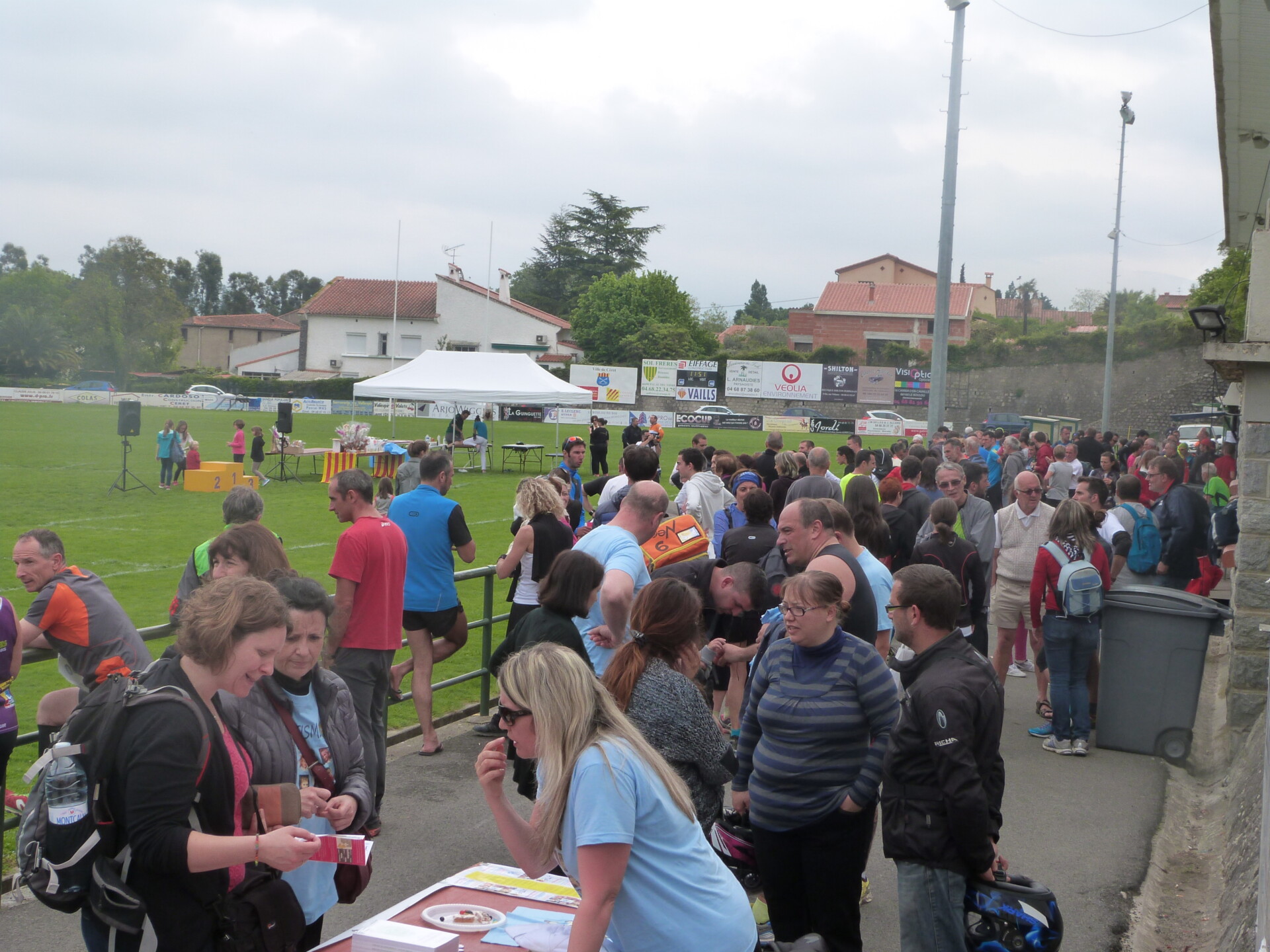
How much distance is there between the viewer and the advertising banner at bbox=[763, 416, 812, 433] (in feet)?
186

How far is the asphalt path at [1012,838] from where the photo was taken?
4691 millimetres

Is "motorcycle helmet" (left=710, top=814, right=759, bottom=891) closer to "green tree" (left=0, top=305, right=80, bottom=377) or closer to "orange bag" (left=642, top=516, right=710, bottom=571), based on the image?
"orange bag" (left=642, top=516, right=710, bottom=571)

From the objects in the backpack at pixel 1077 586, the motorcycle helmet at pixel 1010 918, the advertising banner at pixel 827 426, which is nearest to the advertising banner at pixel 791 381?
the advertising banner at pixel 827 426

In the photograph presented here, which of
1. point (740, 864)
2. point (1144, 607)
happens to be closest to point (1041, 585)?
point (1144, 607)

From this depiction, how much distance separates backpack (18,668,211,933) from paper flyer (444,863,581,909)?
3.35 feet

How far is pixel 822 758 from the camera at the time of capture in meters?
3.74

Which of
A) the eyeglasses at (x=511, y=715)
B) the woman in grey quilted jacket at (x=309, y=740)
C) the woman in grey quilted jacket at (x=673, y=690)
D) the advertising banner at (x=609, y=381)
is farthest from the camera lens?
the advertising banner at (x=609, y=381)

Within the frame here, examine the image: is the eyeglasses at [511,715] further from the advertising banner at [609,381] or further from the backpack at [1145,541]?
the advertising banner at [609,381]

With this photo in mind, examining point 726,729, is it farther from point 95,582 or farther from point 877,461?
point 877,461

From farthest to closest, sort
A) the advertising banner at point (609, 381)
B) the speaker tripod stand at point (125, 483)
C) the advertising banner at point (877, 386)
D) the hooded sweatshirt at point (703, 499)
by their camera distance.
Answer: the advertising banner at point (609, 381) → the advertising banner at point (877, 386) → the speaker tripod stand at point (125, 483) → the hooded sweatshirt at point (703, 499)

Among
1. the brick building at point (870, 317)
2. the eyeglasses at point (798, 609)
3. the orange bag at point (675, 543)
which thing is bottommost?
the orange bag at point (675, 543)

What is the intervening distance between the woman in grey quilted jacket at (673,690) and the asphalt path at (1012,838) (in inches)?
65.5

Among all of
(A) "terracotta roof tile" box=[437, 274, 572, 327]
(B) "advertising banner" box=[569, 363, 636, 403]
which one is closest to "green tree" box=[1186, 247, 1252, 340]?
(B) "advertising banner" box=[569, 363, 636, 403]

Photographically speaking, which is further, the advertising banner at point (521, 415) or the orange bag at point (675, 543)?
the advertising banner at point (521, 415)
